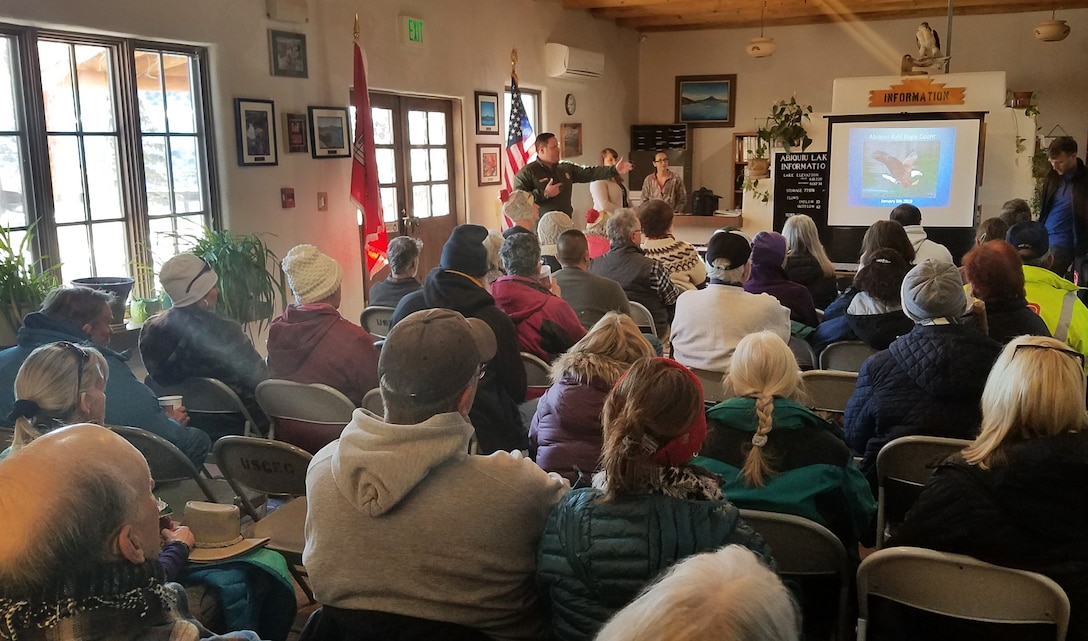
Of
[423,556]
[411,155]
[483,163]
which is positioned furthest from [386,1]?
[423,556]

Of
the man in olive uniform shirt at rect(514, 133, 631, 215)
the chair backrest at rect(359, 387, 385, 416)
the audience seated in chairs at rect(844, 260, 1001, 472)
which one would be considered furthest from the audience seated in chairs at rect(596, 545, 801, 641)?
the man in olive uniform shirt at rect(514, 133, 631, 215)

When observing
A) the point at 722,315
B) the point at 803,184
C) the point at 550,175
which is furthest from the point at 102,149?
the point at 803,184

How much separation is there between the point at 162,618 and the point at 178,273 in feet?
7.15

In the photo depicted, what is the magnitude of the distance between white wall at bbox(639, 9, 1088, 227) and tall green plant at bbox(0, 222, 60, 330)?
6776 mm

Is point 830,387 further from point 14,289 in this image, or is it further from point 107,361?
point 14,289

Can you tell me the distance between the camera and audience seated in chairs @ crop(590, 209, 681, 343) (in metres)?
4.50

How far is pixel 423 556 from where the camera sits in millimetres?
1533

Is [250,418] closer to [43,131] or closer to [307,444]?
[307,444]

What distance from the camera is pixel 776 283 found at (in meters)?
4.08

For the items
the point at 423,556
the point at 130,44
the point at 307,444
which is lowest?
the point at 307,444

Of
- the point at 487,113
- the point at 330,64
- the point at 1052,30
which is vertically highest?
the point at 1052,30

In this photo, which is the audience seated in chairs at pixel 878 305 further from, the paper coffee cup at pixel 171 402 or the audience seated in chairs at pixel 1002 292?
the paper coffee cup at pixel 171 402

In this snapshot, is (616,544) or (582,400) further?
(582,400)

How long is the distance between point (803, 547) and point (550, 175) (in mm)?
5459
